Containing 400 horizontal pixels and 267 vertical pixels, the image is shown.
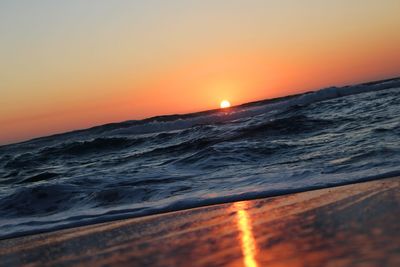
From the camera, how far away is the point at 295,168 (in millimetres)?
5949

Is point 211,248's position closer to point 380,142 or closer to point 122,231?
point 122,231

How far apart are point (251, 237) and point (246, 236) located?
0.19 feet

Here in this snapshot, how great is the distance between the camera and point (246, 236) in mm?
3160

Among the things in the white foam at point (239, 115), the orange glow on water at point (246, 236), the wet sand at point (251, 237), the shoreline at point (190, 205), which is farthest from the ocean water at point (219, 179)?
the white foam at point (239, 115)

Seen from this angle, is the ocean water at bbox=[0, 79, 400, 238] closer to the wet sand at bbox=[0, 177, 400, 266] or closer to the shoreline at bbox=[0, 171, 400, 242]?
the shoreline at bbox=[0, 171, 400, 242]

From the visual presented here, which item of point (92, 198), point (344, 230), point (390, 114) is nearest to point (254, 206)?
point (344, 230)

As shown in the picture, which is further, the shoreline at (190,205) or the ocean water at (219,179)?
the ocean water at (219,179)

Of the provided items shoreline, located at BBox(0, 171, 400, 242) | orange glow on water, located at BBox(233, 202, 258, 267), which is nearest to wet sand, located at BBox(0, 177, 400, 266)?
orange glow on water, located at BBox(233, 202, 258, 267)

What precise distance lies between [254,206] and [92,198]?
250 centimetres

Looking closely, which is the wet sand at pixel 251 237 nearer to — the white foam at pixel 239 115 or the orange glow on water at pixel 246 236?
the orange glow on water at pixel 246 236

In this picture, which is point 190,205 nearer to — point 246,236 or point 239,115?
point 246,236

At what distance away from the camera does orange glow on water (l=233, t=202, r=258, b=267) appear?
2.62m

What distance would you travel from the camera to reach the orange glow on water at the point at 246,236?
262 centimetres

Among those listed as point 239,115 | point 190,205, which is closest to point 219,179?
point 190,205
